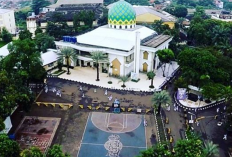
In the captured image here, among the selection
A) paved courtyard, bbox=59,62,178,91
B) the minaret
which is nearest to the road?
paved courtyard, bbox=59,62,178,91

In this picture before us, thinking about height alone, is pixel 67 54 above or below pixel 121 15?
below

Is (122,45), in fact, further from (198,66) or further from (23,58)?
(23,58)

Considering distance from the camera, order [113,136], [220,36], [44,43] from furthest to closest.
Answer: [220,36] < [44,43] < [113,136]

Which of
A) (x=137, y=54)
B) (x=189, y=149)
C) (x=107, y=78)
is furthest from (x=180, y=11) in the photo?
(x=189, y=149)

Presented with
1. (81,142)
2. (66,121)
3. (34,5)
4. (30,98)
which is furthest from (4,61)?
(34,5)

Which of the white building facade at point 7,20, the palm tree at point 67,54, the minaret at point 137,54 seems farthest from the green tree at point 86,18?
the minaret at point 137,54

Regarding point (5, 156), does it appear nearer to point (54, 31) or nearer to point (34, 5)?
point (54, 31)

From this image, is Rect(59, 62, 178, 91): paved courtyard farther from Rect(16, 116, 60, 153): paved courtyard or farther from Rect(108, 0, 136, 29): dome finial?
Rect(16, 116, 60, 153): paved courtyard

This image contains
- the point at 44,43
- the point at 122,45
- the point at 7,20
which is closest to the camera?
the point at 122,45
